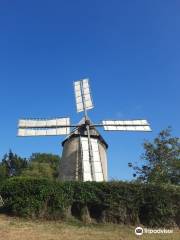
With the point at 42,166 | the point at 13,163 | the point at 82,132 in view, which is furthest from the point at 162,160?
the point at 13,163

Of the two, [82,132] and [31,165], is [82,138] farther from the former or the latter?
[31,165]

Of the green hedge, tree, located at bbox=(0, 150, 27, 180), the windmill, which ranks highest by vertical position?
tree, located at bbox=(0, 150, 27, 180)

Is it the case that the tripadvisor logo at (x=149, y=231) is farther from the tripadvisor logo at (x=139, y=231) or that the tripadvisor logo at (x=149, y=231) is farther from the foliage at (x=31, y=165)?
the foliage at (x=31, y=165)

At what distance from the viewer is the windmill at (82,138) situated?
28.9 metres

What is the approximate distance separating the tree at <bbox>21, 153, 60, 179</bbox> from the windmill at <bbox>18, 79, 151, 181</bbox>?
22.5 meters

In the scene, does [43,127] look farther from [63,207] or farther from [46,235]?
[46,235]

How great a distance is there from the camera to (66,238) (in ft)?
54.9

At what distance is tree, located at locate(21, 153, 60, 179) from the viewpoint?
5846 centimetres

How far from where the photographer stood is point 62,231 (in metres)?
18.1

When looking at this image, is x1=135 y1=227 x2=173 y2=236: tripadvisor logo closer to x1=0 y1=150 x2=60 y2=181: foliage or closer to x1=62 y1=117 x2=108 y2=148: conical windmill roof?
x1=62 y1=117 x2=108 y2=148: conical windmill roof

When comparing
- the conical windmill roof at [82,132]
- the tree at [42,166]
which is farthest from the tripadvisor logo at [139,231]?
the tree at [42,166]

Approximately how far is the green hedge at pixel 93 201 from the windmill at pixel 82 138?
6811mm

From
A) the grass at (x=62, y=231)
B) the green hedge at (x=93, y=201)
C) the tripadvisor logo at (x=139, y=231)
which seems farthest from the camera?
→ the green hedge at (x=93, y=201)

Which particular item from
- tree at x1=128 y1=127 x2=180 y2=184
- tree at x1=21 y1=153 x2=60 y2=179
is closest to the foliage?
tree at x1=21 y1=153 x2=60 y2=179
